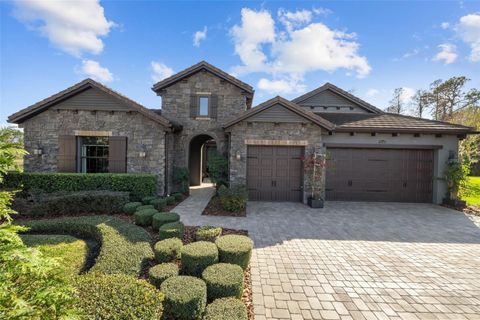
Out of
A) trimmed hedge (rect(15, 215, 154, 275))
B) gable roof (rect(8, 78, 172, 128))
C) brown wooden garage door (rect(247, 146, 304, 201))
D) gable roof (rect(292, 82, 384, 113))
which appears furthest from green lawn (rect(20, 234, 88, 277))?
gable roof (rect(292, 82, 384, 113))

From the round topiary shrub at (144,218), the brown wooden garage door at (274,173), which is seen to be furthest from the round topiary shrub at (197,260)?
the brown wooden garage door at (274,173)

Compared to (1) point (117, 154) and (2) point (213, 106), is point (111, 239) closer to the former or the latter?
(1) point (117, 154)

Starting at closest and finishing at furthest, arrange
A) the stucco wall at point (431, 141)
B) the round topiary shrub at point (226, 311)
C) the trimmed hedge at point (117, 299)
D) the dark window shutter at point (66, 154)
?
1. the trimmed hedge at point (117, 299)
2. the round topiary shrub at point (226, 311)
3. the dark window shutter at point (66, 154)
4. the stucco wall at point (431, 141)

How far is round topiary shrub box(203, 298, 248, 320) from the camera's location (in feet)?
10.0

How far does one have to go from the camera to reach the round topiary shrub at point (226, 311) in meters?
3.06

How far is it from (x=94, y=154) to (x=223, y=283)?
418 inches

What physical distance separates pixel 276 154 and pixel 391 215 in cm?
538

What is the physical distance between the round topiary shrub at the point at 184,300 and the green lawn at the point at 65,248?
2.40 m

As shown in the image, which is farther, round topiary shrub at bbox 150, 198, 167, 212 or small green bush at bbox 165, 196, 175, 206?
small green bush at bbox 165, 196, 175, 206

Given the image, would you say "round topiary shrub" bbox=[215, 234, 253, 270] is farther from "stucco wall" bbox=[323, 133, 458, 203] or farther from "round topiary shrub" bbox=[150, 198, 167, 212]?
"stucco wall" bbox=[323, 133, 458, 203]

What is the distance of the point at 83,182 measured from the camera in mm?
9531

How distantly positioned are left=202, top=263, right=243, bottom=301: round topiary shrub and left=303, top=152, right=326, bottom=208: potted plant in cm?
723

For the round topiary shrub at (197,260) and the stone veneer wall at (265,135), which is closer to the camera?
the round topiary shrub at (197,260)

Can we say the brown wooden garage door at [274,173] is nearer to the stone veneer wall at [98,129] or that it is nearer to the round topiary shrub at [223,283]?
the stone veneer wall at [98,129]
